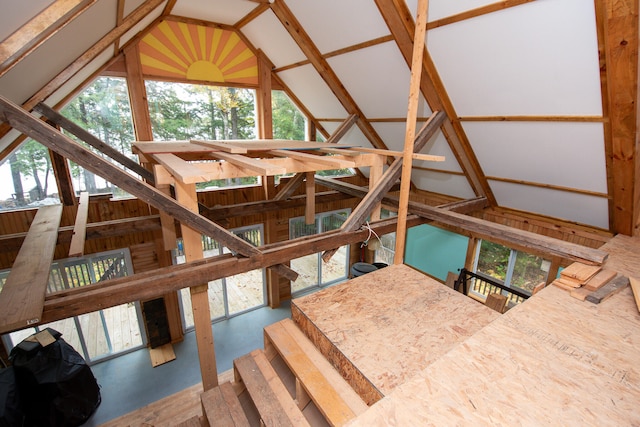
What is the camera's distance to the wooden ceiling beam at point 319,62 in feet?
12.5

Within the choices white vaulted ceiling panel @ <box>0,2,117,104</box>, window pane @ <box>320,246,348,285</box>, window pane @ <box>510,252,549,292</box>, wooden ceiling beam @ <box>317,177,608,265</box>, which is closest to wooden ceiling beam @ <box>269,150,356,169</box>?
wooden ceiling beam @ <box>317,177,608,265</box>

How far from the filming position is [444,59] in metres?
3.01

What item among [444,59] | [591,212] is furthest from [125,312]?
[591,212]

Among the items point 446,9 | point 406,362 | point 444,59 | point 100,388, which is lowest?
point 100,388

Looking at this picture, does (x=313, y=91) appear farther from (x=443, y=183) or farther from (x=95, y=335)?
(x=95, y=335)

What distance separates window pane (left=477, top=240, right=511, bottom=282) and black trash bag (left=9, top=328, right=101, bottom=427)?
6924 mm

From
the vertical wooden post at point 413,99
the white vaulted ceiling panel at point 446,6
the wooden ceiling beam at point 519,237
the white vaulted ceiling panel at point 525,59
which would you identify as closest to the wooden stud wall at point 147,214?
the wooden ceiling beam at point 519,237

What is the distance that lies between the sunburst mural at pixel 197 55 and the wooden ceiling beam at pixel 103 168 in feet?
11.1

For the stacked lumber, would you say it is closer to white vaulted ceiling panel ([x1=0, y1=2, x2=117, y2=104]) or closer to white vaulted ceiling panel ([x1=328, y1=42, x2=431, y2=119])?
white vaulted ceiling panel ([x1=328, y1=42, x2=431, y2=119])

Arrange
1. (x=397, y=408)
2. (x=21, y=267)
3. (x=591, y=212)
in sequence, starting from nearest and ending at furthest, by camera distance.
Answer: (x=397, y=408), (x=21, y=267), (x=591, y=212)

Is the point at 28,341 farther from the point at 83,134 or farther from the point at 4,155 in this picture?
the point at 83,134

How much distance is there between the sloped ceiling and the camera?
223 centimetres

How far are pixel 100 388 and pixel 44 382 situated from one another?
107 centimetres

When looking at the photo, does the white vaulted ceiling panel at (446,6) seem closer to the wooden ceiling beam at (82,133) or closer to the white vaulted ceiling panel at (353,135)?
the white vaulted ceiling panel at (353,135)
